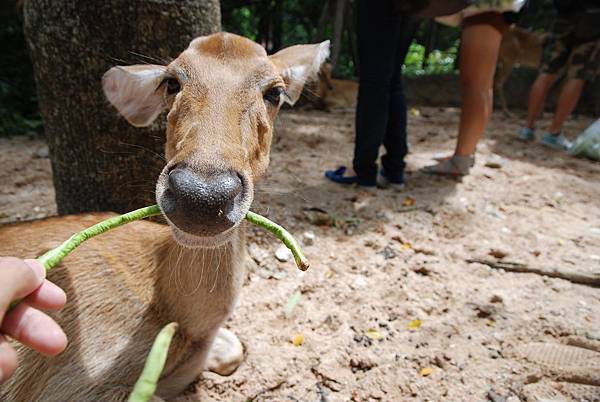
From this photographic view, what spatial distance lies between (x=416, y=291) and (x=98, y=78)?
2347 millimetres

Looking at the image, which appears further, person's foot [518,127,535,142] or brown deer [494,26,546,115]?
brown deer [494,26,546,115]

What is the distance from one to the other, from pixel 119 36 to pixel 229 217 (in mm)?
1608

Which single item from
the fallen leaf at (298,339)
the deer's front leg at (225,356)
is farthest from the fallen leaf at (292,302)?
the deer's front leg at (225,356)

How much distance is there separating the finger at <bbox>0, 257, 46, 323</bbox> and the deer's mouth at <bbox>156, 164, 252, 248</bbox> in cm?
46

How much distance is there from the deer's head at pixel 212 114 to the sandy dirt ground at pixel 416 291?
0.54m

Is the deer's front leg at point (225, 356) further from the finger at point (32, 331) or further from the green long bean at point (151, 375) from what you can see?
the finger at point (32, 331)

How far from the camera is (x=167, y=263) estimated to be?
2055 mm

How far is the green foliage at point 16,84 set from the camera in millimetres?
6551

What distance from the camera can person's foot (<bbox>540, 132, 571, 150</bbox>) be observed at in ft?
21.1

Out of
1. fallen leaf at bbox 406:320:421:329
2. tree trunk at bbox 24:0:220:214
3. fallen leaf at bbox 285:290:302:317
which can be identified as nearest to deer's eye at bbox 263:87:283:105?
tree trunk at bbox 24:0:220:214

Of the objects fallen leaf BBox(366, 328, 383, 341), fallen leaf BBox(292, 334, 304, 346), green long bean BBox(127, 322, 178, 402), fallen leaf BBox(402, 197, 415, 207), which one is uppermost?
green long bean BBox(127, 322, 178, 402)

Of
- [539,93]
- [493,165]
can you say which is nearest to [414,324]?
[493,165]

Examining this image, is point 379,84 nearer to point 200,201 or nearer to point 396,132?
point 396,132

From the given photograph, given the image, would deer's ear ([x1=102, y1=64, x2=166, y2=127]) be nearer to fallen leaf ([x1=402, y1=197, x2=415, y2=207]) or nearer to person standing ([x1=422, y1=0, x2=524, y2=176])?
fallen leaf ([x1=402, y1=197, x2=415, y2=207])
